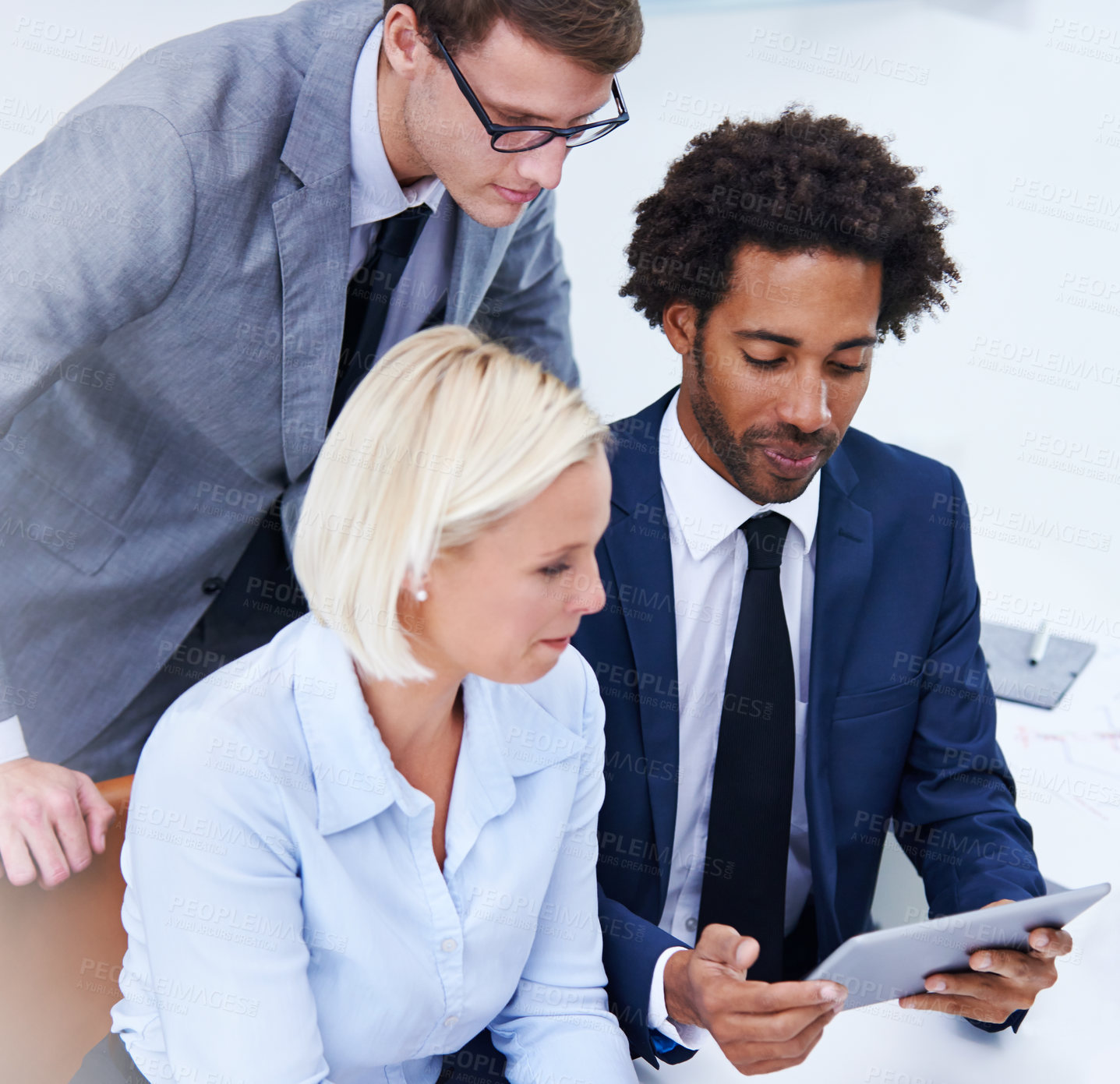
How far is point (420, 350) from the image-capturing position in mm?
1083

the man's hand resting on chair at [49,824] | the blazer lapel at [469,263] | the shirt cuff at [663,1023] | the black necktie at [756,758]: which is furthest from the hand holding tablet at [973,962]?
the blazer lapel at [469,263]

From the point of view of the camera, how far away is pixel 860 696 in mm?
1569

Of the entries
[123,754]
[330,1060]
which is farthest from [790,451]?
[123,754]

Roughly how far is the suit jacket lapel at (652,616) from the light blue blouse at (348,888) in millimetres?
179

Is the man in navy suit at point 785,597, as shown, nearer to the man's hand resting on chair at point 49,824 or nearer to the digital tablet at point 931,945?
→ the digital tablet at point 931,945

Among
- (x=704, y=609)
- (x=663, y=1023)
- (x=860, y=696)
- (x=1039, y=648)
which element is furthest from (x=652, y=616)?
(x=1039, y=648)

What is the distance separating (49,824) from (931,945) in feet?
3.10

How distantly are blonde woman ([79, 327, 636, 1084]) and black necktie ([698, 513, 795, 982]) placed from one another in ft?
1.15

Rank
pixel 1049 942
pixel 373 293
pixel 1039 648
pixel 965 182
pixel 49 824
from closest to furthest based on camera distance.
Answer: pixel 49 824 < pixel 1049 942 < pixel 373 293 < pixel 1039 648 < pixel 965 182

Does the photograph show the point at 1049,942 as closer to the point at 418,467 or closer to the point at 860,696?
the point at 860,696

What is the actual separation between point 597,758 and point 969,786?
0.60 metres

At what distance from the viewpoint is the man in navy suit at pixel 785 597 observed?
1.44m

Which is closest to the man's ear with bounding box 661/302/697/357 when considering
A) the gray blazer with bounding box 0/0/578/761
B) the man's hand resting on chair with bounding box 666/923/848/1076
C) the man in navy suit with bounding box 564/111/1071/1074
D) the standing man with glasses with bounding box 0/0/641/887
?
the man in navy suit with bounding box 564/111/1071/1074

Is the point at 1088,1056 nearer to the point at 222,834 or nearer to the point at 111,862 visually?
the point at 222,834
